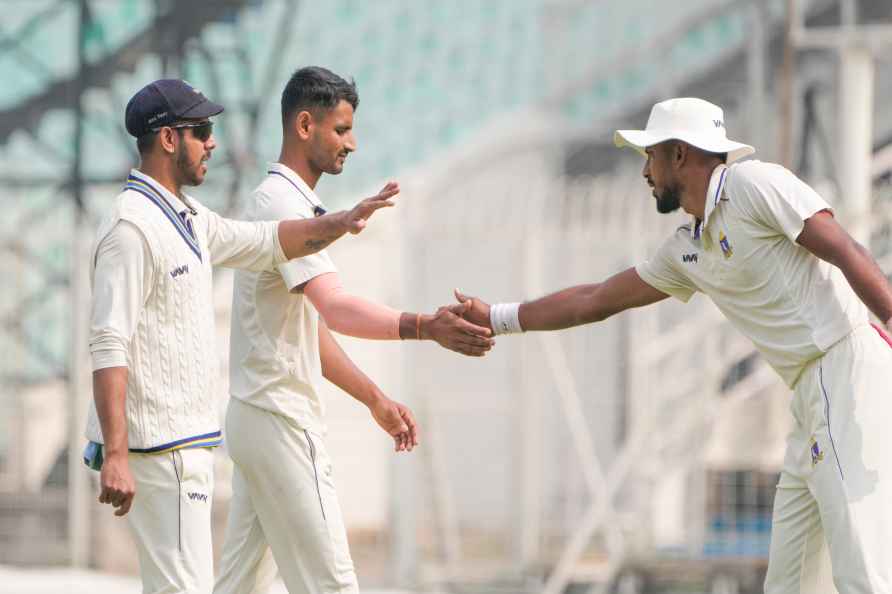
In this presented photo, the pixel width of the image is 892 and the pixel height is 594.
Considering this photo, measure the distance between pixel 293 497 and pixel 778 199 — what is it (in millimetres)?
1786

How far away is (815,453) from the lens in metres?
5.04

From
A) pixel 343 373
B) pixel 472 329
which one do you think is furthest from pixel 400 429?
pixel 472 329

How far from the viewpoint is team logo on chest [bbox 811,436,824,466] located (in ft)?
16.4

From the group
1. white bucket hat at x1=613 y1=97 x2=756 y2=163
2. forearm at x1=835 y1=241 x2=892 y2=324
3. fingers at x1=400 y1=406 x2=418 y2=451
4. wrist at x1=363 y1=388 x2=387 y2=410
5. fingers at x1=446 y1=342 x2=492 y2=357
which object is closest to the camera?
forearm at x1=835 y1=241 x2=892 y2=324

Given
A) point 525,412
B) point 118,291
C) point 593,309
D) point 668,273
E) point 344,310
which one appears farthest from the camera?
point 525,412

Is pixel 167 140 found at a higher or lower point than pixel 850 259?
higher

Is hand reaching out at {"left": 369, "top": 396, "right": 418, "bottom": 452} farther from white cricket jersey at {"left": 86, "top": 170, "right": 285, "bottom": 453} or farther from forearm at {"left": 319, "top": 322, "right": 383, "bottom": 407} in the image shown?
white cricket jersey at {"left": 86, "top": 170, "right": 285, "bottom": 453}

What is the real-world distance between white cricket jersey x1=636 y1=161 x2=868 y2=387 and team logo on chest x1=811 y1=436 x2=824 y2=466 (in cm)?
24

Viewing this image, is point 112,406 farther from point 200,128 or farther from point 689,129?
point 689,129

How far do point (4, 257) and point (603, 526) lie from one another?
459 centimetres

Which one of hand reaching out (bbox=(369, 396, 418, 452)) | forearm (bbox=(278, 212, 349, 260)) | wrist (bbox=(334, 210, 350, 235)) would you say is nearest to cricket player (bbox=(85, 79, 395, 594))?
forearm (bbox=(278, 212, 349, 260))

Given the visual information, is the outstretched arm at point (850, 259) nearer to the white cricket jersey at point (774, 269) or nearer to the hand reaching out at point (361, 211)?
the white cricket jersey at point (774, 269)

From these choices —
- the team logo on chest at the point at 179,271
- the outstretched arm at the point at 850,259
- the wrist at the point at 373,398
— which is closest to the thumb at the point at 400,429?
the wrist at the point at 373,398

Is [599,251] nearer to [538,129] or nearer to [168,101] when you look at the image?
[168,101]
